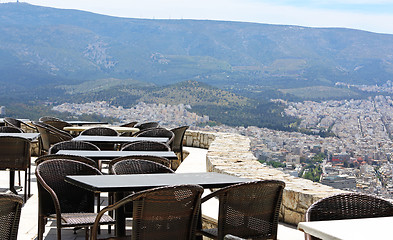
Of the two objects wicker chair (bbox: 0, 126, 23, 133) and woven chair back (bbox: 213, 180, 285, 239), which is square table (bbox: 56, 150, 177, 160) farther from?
wicker chair (bbox: 0, 126, 23, 133)

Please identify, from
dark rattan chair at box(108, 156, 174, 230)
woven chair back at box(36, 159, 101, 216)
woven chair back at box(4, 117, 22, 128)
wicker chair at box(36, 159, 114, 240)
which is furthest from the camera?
woven chair back at box(4, 117, 22, 128)

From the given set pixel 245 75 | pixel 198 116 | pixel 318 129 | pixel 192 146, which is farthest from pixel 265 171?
pixel 245 75

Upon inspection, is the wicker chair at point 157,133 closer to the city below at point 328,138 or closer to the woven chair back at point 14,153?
the city below at point 328,138

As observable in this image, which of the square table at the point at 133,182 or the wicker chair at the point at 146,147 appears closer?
the square table at the point at 133,182

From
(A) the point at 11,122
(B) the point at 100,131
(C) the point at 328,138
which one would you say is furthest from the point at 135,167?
(C) the point at 328,138

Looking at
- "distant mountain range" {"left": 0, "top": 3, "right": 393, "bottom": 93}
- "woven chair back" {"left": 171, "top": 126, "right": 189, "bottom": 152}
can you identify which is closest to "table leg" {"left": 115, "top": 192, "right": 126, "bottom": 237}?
"woven chair back" {"left": 171, "top": 126, "right": 189, "bottom": 152}

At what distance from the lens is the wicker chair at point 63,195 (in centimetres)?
409

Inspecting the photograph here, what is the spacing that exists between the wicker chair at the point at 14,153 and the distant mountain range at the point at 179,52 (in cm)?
4328

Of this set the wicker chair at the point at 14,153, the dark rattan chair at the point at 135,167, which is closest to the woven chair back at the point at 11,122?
the wicker chair at the point at 14,153

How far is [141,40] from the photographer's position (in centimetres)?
7469

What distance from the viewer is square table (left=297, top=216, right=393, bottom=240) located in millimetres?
2480

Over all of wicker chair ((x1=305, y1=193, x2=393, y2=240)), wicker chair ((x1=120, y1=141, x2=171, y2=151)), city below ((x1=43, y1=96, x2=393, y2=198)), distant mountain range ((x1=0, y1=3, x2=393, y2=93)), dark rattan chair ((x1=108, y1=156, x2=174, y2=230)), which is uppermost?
distant mountain range ((x1=0, y1=3, x2=393, y2=93))

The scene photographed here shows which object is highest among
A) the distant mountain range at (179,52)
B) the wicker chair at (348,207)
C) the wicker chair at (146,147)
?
the distant mountain range at (179,52)

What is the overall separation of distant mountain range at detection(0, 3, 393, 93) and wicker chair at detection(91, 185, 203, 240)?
46613mm
